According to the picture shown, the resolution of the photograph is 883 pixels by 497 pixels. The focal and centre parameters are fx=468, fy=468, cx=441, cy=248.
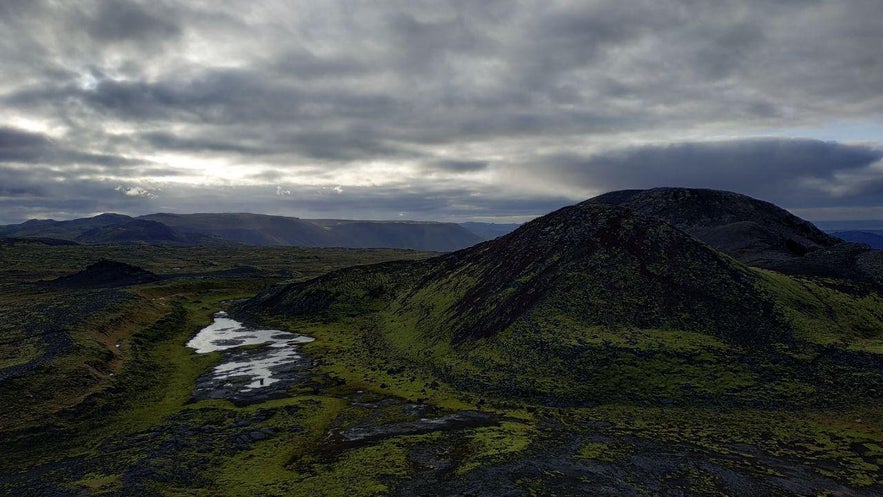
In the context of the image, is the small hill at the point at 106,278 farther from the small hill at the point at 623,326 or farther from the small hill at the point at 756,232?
the small hill at the point at 756,232

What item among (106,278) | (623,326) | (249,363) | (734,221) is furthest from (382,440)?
(734,221)

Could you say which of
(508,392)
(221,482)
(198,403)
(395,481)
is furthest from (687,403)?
(198,403)

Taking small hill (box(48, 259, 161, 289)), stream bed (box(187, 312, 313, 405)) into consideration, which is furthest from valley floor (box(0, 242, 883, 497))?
small hill (box(48, 259, 161, 289))

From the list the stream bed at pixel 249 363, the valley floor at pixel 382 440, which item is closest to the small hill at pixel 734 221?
the valley floor at pixel 382 440

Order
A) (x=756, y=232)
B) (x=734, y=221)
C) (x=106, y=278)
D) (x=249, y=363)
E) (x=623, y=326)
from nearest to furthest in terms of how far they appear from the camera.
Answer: (x=623, y=326), (x=249, y=363), (x=756, y=232), (x=106, y=278), (x=734, y=221)

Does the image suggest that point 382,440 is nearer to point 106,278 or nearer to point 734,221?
point 106,278

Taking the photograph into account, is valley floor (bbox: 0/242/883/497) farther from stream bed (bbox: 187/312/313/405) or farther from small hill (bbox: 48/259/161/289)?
small hill (bbox: 48/259/161/289)
